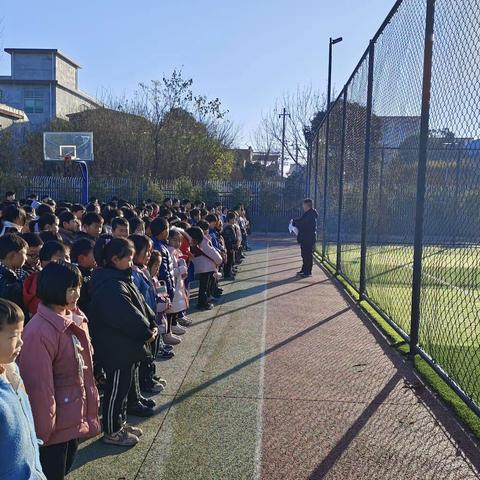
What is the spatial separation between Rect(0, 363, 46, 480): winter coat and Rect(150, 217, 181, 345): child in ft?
13.7

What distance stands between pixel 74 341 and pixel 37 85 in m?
41.8

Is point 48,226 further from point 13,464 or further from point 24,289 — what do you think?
point 13,464

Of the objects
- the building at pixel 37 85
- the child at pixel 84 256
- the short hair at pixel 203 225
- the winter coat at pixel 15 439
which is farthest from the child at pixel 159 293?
the building at pixel 37 85

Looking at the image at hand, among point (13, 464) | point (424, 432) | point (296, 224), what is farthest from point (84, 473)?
point (296, 224)

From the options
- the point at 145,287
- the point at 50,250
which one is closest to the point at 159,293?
the point at 145,287

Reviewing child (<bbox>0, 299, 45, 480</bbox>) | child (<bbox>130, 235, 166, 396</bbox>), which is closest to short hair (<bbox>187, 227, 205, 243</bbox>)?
child (<bbox>130, 235, 166, 396</bbox>)

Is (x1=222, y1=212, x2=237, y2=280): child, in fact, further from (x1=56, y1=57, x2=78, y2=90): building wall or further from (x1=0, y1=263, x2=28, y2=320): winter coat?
(x1=56, y1=57, x2=78, y2=90): building wall

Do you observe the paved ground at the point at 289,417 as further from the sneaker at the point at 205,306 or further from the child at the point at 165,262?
the sneaker at the point at 205,306

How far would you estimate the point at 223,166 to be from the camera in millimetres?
38219

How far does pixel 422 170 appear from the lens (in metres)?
5.82

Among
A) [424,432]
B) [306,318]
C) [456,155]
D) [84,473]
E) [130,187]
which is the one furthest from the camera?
[130,187]

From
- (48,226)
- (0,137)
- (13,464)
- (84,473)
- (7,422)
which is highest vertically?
(0,137)

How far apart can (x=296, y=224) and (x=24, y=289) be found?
30.7 ft

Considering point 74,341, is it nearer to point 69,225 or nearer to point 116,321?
point 116,321
